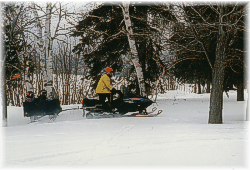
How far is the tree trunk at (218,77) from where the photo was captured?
8.91 m

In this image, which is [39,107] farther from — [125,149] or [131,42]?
[125,149]

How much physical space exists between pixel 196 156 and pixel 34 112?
7.38 m

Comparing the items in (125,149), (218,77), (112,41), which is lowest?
(125,149)

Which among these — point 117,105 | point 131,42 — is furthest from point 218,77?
point 131,42

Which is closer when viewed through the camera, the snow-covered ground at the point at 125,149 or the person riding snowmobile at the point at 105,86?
the snow-covered ground at the point at 125,149

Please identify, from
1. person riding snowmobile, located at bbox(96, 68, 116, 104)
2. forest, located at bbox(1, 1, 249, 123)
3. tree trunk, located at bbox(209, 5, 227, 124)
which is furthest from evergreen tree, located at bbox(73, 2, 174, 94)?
tree trunk, located at bbox(209, 5, 227, 124)

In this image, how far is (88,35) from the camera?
1562 centimetres

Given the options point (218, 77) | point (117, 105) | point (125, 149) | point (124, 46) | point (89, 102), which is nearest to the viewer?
point (125, 149)

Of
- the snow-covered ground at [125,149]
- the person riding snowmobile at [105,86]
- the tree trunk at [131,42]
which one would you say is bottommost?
the snow-covered ground at [125,149]

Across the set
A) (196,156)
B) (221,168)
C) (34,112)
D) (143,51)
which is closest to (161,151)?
(196,156)

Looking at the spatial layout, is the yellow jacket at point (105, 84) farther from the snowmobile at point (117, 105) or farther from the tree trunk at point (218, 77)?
the tree trunk at point (218, 77)

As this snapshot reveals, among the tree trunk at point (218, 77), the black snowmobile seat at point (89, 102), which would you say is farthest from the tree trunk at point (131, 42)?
the tree trunk at point (218, 77)

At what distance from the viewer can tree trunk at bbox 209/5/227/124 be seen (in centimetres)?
891

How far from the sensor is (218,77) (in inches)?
354
